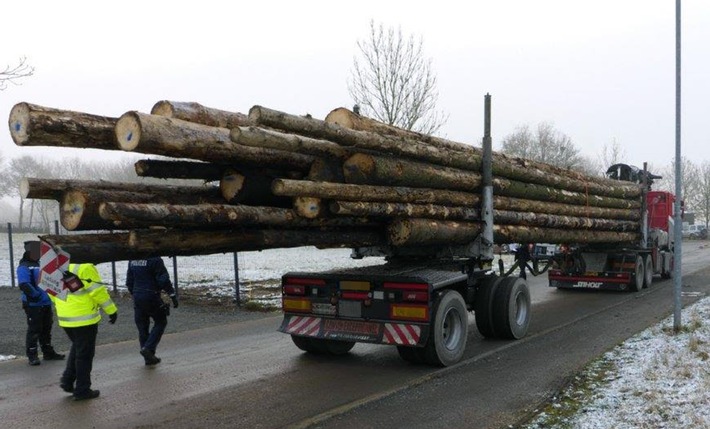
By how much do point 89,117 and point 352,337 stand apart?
430cm

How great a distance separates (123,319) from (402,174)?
24.3ft

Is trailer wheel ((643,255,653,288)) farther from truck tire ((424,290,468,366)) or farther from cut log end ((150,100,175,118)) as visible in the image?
cut log end ((150,100,175,118))

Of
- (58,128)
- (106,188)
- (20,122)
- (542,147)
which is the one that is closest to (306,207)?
(106,188)

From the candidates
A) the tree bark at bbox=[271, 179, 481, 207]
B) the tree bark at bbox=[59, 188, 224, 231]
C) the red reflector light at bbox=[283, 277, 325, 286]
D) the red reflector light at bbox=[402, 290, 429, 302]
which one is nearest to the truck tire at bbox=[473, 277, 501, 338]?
the tree bark at bbox=[271, 179, 481, 207]

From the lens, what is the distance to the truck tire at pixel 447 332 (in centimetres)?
784

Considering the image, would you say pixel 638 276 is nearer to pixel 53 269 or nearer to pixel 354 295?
pixel 354 295

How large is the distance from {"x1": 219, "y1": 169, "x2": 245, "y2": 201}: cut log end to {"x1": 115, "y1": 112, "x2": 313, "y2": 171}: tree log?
0.61 feet

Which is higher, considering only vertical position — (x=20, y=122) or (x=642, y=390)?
(x=20, y=122)

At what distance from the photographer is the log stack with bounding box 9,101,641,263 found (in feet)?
17.0

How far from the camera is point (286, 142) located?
6121 millimetres

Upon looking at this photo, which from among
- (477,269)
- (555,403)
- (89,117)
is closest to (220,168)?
(89,117)

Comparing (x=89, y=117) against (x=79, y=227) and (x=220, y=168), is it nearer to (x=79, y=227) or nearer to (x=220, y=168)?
(x=79, y=227)

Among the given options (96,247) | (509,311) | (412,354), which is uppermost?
(96,247)

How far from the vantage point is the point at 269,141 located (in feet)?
19.4
